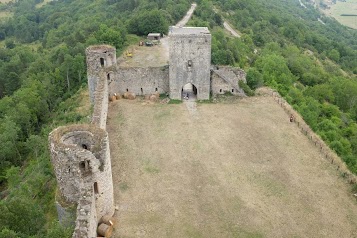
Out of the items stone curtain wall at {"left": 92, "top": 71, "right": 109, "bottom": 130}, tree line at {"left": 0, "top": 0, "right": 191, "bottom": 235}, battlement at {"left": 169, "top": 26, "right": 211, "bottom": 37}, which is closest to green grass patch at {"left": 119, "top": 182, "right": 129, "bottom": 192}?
tree line at {"left": 0, "top": 0, "right": 191, "bottom": 235}

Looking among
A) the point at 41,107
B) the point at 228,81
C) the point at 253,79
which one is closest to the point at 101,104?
the point at 228,81

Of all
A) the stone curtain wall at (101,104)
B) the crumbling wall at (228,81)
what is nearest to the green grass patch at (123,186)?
the stone curtain wall at (101,104)

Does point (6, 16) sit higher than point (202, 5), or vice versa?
point (202, 5)

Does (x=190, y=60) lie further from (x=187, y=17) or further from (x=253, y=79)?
(x=187, y=17)

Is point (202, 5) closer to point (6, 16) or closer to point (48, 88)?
point (48, 88)

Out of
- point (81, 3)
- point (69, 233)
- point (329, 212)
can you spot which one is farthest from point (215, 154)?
point (81, 3)

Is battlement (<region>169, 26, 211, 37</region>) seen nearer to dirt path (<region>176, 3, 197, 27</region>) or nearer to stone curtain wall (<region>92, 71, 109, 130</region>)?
stone curtain wall (<region>92, 71, 109, 130</region>)
